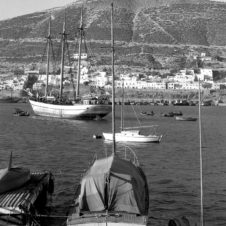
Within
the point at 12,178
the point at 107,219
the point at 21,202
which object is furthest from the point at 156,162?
the point at 107,219

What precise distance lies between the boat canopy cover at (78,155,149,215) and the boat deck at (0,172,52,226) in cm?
244

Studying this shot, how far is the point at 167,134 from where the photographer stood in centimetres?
7294

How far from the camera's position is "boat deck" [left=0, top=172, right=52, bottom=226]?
22.2m

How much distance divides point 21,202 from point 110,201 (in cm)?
417

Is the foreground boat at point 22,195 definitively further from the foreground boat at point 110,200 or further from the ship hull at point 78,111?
the ship hull at point 78,111

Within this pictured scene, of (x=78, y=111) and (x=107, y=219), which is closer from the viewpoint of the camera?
(x=107, y=219)

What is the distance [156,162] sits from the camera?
44.4 metres

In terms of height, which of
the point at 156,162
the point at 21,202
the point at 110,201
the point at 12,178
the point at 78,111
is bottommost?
the point at 156,162

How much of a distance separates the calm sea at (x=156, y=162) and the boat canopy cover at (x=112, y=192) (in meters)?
3.39

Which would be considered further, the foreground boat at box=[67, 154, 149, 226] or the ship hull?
the ship hull

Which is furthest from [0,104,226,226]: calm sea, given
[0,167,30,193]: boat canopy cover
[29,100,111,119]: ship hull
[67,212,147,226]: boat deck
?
[29,100,111,119]: ship hull

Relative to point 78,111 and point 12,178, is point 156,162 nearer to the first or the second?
point 12,178

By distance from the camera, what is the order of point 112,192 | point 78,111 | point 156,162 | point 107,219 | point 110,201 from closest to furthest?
point 107,219 < point 110,201 < point 112,192 < point 156,162 < point 78,111

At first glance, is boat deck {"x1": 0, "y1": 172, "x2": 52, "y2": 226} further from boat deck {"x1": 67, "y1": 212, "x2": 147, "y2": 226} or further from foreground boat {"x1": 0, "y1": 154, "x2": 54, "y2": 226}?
boat deck {"x1": 67, "y1": 212, "x2": 147, "y2": 226}
